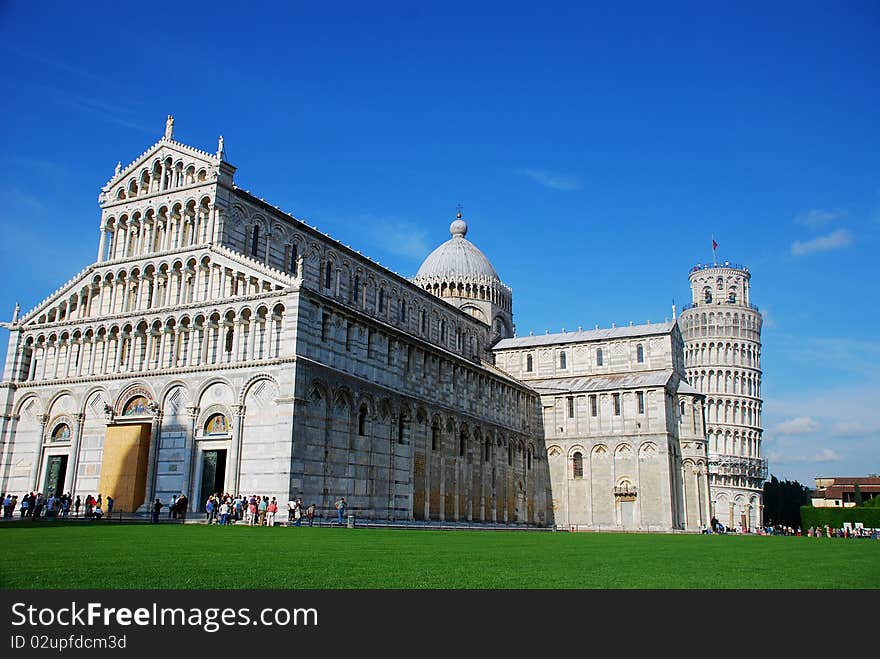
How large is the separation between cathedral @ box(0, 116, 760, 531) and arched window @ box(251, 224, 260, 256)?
4.9 inches

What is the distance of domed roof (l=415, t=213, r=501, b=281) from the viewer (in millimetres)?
67188

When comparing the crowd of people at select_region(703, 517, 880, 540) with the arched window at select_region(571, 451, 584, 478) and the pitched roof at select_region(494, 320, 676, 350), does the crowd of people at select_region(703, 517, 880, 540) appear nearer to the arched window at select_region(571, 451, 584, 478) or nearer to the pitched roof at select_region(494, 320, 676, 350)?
the arched window at select_region(571, 451, 584, 478)

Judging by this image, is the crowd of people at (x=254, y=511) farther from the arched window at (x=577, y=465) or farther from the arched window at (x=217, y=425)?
the arched window at (x=577, y=465)

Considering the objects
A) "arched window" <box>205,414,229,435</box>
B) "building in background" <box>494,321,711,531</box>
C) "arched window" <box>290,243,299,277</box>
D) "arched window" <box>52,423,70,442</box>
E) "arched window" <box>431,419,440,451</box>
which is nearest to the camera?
"arched window" <box>205,414,229,435</box>

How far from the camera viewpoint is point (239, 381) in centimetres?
3525

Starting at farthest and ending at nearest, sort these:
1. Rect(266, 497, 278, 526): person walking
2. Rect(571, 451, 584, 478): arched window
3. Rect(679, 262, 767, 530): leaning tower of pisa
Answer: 1. Rect(679, 262, 767, 530): leaning tower of pisa
2. Rect(571, 451, 584, 478): arched window
3. Rect(266, 497, 278, 526): person walking

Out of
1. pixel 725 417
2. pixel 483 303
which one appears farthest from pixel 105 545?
pixel 725 417

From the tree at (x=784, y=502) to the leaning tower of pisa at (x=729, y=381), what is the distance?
4119 millimetres

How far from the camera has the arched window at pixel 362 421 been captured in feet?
125

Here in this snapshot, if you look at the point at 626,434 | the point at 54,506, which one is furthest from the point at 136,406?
the point at 626,434

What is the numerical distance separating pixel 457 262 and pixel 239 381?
35.2 metres

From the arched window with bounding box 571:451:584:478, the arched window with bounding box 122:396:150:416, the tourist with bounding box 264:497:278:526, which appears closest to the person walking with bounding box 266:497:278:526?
the tourist with bounding box 264:497:278:526

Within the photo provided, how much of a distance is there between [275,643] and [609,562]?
9724mm

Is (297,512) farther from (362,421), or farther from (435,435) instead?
(435,435)
